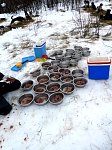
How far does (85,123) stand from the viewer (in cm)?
265

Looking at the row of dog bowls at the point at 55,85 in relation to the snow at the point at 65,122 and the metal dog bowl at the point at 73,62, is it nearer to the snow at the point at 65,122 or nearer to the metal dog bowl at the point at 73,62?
the snow at the point at 65,122

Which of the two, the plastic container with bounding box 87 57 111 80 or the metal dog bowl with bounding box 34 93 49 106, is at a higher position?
the plastic container with bounding box 87 57 111 80

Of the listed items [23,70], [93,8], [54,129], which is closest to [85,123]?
[54,129]

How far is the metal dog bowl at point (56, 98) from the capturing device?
120 inches

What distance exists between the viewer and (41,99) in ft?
10.5

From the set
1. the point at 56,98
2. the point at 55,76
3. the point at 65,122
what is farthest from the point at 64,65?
the point at 65,122

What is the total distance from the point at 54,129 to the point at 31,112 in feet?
1.82

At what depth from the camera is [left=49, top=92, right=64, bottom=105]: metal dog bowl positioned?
9.97ft

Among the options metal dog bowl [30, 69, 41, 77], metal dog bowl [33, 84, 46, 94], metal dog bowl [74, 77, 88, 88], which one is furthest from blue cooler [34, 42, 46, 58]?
metal dog bowl [74, 77, 88, 88]

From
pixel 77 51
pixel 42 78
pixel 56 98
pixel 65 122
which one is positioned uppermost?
pixel 77 51

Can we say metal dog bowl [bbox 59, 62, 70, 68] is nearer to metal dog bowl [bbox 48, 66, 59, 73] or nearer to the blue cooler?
metal dog bowl [bbox 48, 66, 59, 73]

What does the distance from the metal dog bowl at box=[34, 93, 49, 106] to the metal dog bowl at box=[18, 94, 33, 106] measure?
0.10 meters

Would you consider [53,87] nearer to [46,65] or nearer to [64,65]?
[64,65]

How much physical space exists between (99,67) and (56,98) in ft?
3.28
